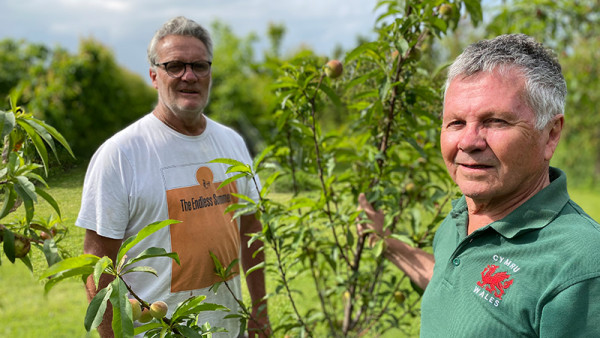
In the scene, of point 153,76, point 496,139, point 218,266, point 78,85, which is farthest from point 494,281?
point 78,85

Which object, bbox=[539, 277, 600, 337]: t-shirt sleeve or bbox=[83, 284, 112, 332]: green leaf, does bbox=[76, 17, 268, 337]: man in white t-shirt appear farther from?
bbox=[539, 277, 600, 337]: t-shirt sleeve

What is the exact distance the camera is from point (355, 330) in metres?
2.64

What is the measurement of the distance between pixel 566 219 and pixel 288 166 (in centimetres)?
134

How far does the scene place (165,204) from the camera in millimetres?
1744

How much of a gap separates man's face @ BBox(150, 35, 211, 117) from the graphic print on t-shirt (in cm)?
23

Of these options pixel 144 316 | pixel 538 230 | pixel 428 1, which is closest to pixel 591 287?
pixel 538 230

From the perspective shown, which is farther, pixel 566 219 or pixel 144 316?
pixel 144 316

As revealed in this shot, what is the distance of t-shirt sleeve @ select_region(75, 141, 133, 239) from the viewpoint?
1.64 meters

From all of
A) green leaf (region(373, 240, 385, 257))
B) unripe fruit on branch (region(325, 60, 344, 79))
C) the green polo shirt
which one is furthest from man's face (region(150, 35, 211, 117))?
the green polo shirt

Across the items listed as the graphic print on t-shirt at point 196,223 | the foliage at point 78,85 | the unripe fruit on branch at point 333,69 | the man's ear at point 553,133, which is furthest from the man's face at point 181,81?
the foliage at point 78,85

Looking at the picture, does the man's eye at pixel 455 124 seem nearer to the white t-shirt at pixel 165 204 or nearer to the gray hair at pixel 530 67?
the gray hair at pixel 530 67

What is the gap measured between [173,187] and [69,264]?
755mm

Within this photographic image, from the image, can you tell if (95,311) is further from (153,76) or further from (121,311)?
(153,76)

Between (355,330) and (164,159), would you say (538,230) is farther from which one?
(355,330)
